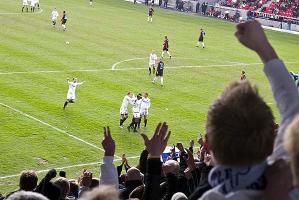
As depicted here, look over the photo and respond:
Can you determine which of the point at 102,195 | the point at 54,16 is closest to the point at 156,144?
the point at 102,195

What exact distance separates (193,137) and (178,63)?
14943 mm

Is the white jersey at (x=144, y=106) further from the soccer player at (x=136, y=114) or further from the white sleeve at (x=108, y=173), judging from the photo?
the white sleeve at (x=108, y=173)

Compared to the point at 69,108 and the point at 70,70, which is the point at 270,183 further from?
the point at 70,70

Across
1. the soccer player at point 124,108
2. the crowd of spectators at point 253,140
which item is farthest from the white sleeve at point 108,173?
the soccer player at point 124,108

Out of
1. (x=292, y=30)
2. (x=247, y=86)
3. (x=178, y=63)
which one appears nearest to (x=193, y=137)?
(x=178, y=63)

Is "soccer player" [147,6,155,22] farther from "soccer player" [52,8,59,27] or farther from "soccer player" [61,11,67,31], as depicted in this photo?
"soccer player" [61,11,67,31]

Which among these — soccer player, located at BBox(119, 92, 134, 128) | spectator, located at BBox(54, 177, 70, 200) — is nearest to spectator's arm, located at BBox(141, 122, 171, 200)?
spectator, located at BBox(54, 177, 70, 200)

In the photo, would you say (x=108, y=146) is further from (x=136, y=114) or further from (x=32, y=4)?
(x=32, y=4)

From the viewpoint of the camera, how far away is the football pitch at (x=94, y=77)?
21859mm

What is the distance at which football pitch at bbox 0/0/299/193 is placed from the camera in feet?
71.7

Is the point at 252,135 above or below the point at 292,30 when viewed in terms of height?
above

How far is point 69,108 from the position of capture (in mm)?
26172

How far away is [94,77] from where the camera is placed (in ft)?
105

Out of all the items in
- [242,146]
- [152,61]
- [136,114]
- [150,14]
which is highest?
[242,146]
